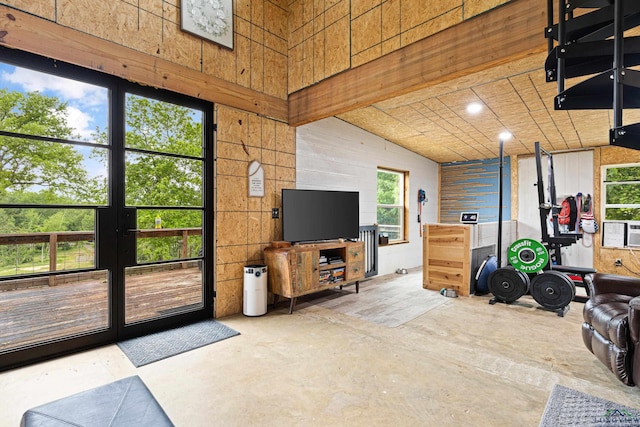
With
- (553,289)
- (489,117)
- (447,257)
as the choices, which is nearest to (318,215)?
(447,257)

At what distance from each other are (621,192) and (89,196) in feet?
25.6

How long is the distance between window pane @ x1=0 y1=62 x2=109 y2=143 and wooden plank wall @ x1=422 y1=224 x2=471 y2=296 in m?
4.44

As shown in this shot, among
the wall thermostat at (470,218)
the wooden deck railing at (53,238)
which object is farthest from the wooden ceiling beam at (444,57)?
the wall thermostat at (470,218)

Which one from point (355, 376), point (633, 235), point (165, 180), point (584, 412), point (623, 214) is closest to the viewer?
point (584, 412)

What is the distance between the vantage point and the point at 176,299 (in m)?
4.14

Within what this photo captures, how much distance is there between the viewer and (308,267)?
13.1ft

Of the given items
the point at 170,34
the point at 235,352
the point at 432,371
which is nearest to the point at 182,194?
the point at 170,34

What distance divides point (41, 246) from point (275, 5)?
13.3 feet

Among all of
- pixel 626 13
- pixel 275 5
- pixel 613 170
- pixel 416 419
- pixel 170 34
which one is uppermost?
pixel 275 5

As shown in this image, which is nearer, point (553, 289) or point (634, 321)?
point (634, 321)

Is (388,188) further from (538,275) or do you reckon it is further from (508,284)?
(538,275)

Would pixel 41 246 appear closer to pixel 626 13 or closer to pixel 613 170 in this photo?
pixel 626 13

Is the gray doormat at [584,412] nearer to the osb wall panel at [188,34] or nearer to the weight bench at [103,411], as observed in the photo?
the weight bench at [103,411]

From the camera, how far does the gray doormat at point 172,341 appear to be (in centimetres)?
273
